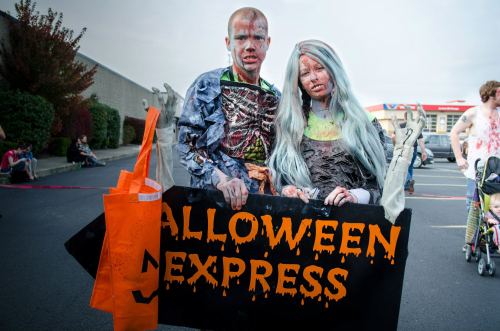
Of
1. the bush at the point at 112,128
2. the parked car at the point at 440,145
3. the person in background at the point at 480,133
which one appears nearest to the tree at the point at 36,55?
the bush at the point at 112,128

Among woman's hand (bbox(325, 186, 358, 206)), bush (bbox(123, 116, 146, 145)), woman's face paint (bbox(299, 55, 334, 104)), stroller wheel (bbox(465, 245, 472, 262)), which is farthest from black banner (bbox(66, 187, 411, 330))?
bush (bbox(123, 116, 146, 145))

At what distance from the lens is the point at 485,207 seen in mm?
4426

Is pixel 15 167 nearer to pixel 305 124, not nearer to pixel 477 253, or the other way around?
pixel 305 124

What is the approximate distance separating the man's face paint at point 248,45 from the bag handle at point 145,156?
2.02 feet

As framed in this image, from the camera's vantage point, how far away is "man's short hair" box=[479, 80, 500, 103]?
451 centimetres

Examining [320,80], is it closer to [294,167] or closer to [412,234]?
[294,167]

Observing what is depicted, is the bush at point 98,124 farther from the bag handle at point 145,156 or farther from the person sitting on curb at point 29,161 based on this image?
the bag handle at point 145,156

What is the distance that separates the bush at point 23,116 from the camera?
12672mm

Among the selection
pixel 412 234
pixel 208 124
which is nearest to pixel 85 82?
pixel 412 234

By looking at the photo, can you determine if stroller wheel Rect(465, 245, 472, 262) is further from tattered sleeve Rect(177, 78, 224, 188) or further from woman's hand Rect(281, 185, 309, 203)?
tattered sleeve Rect(177, 78, 224, 188)

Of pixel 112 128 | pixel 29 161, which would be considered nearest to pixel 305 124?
pixel 29 161

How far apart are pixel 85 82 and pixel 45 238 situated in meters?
13.4

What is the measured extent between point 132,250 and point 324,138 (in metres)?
1.13

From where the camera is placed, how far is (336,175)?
2.05m
